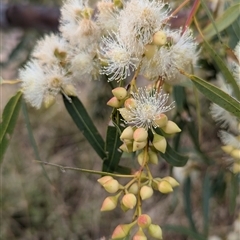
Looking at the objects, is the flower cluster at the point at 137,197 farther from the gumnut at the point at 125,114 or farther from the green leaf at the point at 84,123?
the green leaf at the point at 84,123

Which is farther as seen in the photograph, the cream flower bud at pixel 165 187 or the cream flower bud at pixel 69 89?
the cream flower bud at pixel 69 89

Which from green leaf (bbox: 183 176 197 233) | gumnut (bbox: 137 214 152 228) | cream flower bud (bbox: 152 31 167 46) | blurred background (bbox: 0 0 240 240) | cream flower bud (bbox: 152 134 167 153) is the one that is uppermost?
cream flower bud (bbox: 152 31 167 46)

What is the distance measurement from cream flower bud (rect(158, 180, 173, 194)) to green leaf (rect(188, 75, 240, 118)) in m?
0.15

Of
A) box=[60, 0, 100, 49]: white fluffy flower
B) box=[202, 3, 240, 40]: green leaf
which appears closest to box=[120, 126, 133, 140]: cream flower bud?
box=[60, 0, 100, 49]: white fluffy flower

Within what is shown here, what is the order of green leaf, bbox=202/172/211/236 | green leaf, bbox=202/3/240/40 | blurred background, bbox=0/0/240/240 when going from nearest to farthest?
green leaf, bbox=202/3/240/40
green leaf, bbox=202/172/211/236
blurred background, bbox=0/0/240/240

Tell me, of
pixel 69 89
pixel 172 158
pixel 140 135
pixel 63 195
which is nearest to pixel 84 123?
pixel 69 89

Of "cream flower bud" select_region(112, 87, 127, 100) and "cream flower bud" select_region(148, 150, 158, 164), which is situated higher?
"cream flower bud" select_region(112, 87, 127, 100)

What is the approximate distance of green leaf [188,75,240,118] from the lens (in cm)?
69

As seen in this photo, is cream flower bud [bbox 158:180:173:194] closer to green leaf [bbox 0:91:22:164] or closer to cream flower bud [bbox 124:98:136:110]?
cream flower bud [bbox 124:98:136:110]

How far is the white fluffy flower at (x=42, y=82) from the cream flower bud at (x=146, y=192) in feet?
0.93

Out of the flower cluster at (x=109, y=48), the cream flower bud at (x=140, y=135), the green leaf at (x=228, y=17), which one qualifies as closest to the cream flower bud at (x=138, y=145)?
the cream flower bud at (x=140, y=135)

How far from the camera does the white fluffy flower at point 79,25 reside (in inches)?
30.9

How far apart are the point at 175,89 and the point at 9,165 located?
162 centimetres

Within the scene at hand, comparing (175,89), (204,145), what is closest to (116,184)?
(175,89)
